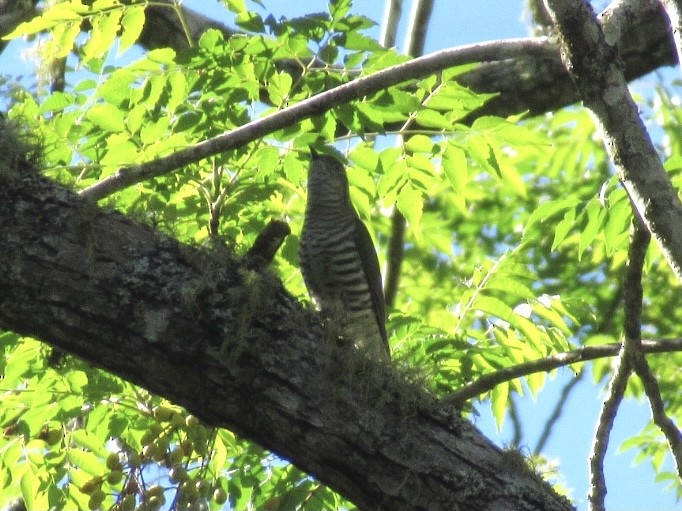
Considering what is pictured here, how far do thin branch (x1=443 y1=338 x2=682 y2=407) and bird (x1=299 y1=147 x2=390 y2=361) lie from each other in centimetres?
128

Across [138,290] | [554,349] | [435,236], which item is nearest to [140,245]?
[138,290]

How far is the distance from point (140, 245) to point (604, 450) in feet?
5.25

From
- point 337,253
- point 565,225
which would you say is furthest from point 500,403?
point 337,253

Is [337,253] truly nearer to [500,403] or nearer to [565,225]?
[500,403]

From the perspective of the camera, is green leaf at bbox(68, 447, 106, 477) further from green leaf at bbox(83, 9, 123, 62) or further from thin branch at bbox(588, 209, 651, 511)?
thin branch at bbox(588, 209, 651, 511)

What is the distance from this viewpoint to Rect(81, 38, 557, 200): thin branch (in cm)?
324

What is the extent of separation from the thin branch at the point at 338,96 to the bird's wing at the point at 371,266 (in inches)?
62.4

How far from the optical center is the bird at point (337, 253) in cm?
486

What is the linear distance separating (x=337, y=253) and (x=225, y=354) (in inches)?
97.6

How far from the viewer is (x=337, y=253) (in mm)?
5156

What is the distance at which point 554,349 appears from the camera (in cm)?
448

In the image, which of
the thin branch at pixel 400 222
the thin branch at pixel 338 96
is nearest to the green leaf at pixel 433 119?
the thin branch at pixel 338 96

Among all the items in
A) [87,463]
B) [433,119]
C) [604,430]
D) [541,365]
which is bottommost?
[87,463]

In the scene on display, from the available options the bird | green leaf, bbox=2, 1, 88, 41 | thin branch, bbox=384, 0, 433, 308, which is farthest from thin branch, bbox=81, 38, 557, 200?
thin branch, bbox=384, 0, 433, 308
